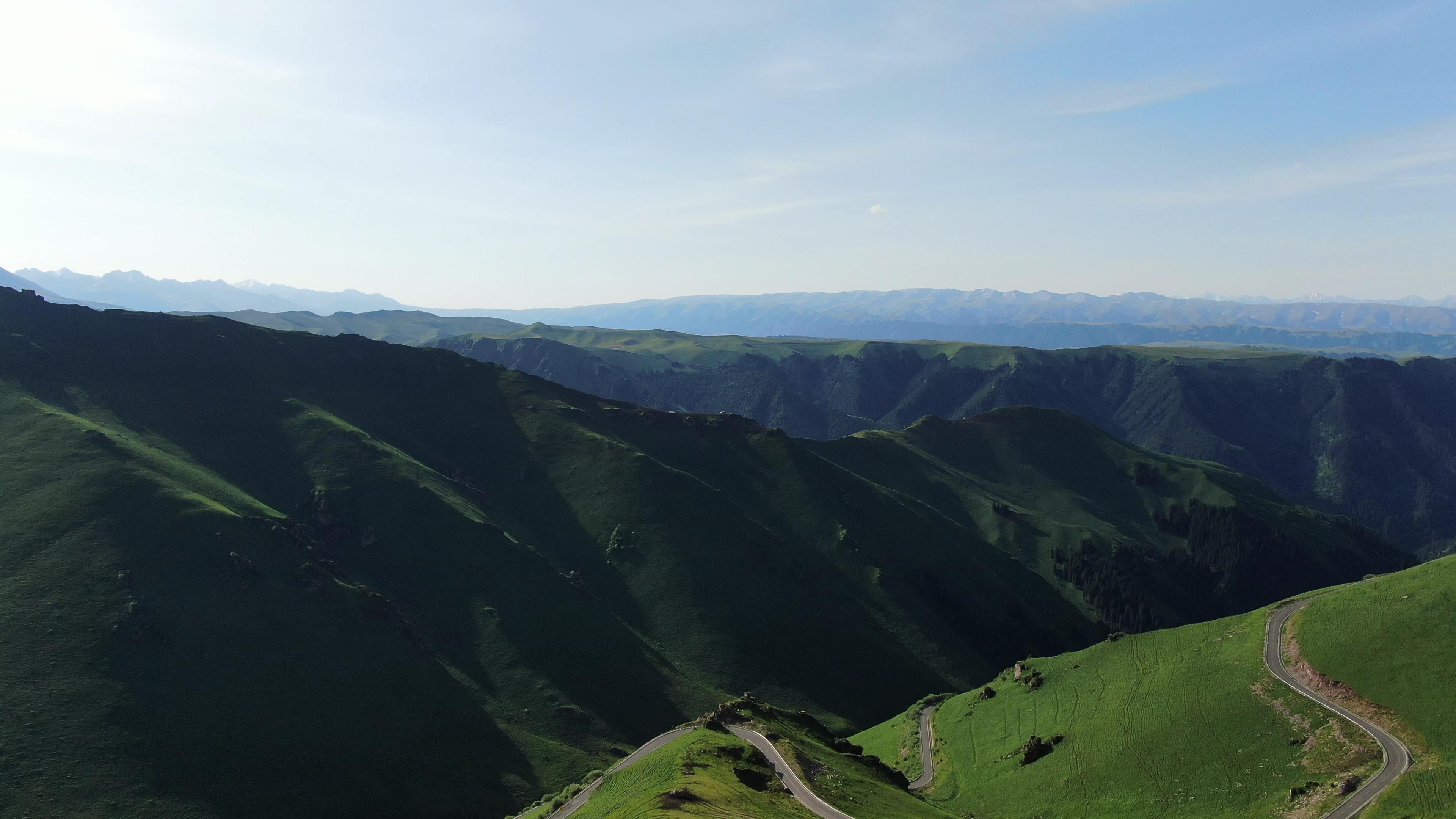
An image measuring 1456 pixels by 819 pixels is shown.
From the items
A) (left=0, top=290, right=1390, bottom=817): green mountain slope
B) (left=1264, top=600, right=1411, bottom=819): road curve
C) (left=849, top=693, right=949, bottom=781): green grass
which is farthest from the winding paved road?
(left=1264, top=600, right=1411, bottom=819): road curve

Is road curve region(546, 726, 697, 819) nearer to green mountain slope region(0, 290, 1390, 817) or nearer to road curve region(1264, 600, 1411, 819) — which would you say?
green mountain slope region(0, 290, 1390, 817)

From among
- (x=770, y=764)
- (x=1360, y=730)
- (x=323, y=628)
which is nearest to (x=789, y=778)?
(x=770, y=764)

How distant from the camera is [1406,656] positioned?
82.6 m

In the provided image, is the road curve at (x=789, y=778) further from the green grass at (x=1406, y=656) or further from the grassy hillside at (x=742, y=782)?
the green grass at (x=1406, y=656)

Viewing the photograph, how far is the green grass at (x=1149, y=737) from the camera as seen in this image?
7619 centimetres

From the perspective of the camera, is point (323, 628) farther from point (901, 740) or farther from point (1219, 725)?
point (1219, 725)

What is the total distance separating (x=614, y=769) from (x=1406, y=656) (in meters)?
85.9

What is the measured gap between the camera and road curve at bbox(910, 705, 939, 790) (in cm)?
10169

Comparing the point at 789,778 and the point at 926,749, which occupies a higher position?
the point at 789,778

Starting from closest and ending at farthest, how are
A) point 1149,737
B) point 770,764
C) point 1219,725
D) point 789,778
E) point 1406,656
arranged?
point 789,778 < point 770,764 < point 1406,656 < point 1219,725 < point 1149,737

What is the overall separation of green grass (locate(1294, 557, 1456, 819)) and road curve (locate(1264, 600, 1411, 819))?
0.93 meters

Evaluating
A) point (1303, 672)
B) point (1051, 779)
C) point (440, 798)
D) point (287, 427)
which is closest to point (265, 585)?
point (440, 798)

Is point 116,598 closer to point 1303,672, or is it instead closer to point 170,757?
A: point 170,757

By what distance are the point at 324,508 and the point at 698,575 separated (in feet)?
278
